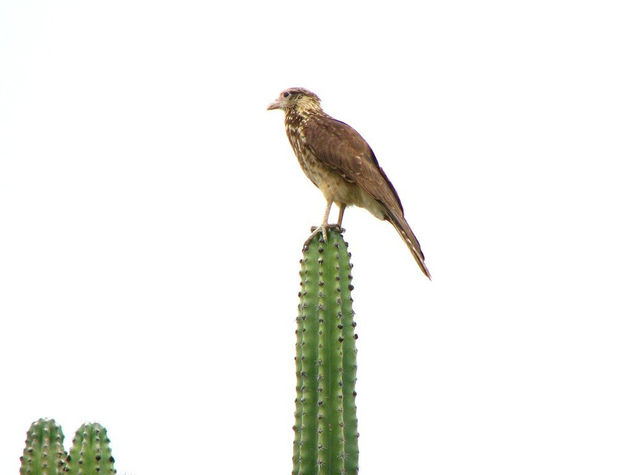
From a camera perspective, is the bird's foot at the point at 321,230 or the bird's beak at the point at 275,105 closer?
the bird's foot at the point at 321,230

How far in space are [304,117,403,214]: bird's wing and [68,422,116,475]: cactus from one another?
3.50 meters

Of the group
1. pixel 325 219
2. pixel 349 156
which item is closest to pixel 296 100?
pixel 349 156

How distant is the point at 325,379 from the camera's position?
530 cm

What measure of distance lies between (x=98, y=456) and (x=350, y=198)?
3.73 metres

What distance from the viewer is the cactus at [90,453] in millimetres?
4875

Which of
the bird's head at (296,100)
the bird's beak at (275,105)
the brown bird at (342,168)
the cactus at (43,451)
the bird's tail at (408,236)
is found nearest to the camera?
the cactus at (43,451)

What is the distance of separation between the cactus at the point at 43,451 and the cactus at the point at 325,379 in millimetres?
1293

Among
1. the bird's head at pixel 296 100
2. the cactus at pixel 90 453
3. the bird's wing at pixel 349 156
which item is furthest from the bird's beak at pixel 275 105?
the cactus at pixel 90 453

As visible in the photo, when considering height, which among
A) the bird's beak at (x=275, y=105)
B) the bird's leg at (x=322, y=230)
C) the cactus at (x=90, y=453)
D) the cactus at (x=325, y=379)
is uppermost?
the bird's beak at (x=275, y=105)

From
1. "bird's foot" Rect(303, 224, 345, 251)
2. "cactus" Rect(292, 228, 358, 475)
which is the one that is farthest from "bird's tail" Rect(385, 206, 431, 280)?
"cactus" Rect(292, 228, 358, 475)

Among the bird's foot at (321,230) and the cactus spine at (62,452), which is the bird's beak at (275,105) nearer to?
the bird's foot at (321,230)

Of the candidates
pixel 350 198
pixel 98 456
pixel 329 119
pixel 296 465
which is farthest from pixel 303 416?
pixel 329 119

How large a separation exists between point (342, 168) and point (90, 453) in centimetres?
376

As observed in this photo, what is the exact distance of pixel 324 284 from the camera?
17.9 feet
